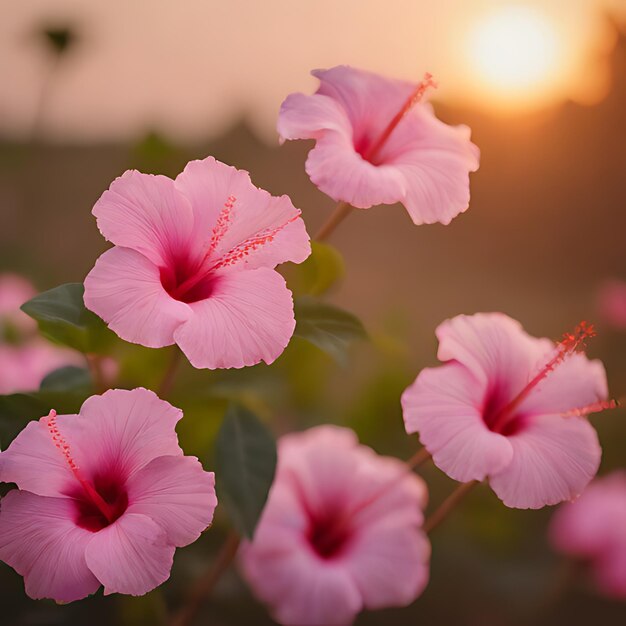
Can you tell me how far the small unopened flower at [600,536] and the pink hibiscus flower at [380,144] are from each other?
0.95 m

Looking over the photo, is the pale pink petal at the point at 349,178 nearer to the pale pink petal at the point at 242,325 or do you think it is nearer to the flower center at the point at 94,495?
the pale pink petal at the point at 242,325

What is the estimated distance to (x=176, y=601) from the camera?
107cm

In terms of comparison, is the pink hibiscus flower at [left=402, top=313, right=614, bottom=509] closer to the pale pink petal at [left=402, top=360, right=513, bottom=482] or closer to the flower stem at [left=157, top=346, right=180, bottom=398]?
the pale pink petal at [left=402, top=360, right=513, bottom=482]

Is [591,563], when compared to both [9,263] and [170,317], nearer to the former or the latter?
[170,317]

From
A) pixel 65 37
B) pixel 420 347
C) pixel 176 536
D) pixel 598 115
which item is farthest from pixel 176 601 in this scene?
pixel 598 115

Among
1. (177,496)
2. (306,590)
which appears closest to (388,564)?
(306,590)

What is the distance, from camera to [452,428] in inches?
21.0

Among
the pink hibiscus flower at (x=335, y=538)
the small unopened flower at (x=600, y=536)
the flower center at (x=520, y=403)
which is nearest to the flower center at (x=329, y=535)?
the pink hibiscus flower at (x=335, y=538)

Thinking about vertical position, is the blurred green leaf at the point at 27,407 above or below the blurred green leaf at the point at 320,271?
below

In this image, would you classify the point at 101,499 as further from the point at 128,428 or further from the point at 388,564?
the point at 388,564

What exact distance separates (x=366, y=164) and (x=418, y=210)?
0.15ft

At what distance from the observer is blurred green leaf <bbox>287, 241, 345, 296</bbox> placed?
0.66 metres

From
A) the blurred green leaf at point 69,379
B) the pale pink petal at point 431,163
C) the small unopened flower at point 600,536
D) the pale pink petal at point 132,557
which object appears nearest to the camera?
the pale pink petal at point 132,557

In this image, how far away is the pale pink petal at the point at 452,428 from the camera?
520 millimetres
